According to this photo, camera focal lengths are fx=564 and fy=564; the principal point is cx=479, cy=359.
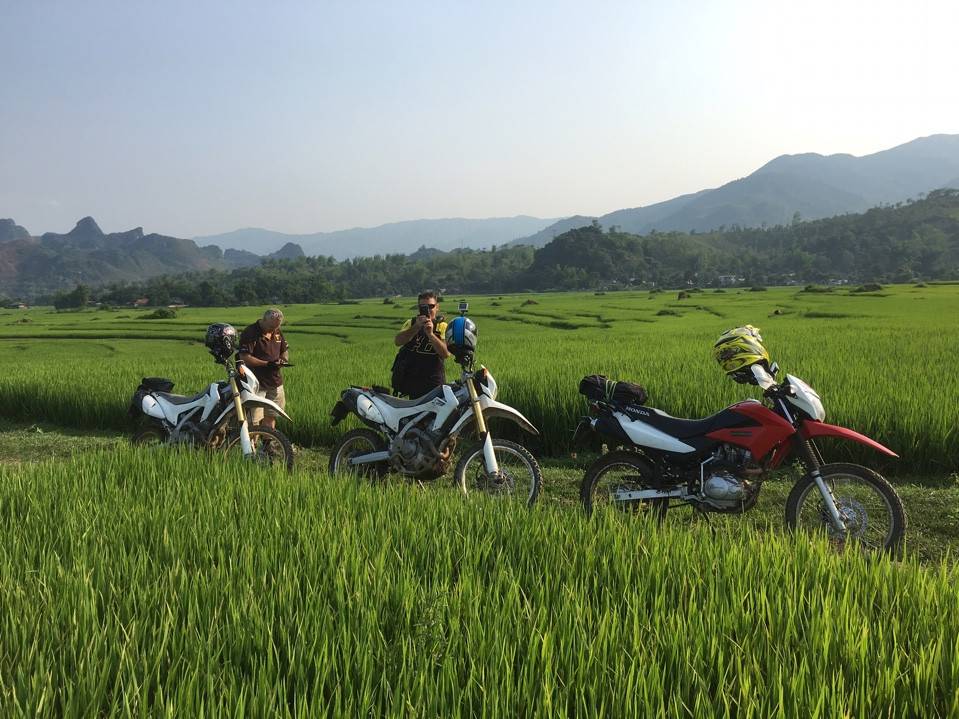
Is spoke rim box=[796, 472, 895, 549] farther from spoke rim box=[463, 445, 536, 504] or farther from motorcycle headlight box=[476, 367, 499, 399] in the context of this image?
motorcycle headlight box=[476, 367, 499, 399]

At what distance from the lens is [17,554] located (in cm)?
240

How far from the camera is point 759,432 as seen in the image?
3447 mm

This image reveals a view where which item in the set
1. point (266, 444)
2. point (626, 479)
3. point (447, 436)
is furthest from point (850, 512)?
point (266, 444)

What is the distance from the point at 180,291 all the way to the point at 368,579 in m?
69.1

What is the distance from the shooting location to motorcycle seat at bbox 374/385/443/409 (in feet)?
15.0

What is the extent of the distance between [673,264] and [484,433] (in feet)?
360

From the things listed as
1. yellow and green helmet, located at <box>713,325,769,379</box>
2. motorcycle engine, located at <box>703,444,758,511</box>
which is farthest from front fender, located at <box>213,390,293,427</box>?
yellow and green helmet, located at <box>713,325,769,379</box>

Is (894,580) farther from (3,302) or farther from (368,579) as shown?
(3,302)

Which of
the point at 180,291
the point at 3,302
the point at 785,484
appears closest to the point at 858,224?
the point at 180,291

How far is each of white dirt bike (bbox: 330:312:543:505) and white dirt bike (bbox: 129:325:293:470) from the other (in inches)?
25.9

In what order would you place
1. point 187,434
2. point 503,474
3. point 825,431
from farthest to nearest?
1. point 187,434
2. point 503,474
3. point 825,431

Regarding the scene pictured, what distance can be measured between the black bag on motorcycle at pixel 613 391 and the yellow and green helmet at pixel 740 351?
57 cm

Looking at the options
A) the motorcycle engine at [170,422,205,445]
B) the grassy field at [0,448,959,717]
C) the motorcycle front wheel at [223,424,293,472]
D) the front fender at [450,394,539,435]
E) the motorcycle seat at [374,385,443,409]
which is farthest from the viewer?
the motorcycle engine at [170,422,205,445]

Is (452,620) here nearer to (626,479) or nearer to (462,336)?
(626,479)
